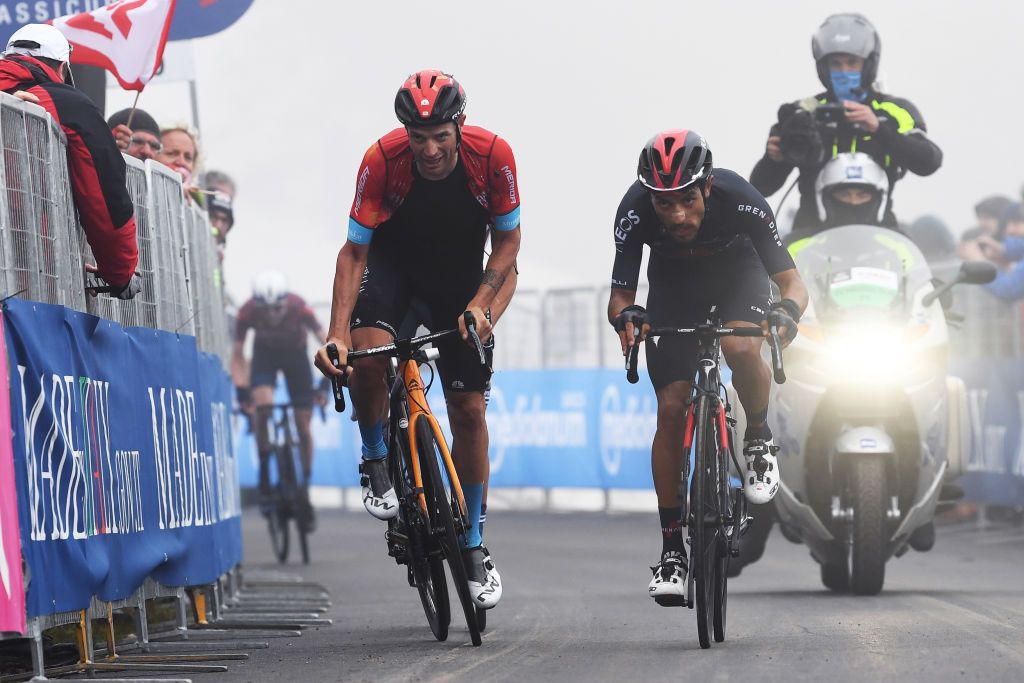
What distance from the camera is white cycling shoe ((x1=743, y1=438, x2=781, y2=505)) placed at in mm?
8461

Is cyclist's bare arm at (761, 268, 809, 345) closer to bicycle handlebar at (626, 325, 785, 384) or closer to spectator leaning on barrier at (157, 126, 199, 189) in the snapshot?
bicycle handlebar at (626, 325, 785, 384)

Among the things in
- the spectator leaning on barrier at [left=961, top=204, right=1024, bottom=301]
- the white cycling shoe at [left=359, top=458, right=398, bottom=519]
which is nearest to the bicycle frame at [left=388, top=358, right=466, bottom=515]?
the white cycling shoe at [left=359, top=458, right=398, bottom=519]

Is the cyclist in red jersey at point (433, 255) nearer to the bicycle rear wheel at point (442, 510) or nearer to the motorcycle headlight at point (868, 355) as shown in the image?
the bicycle rear wheel at point (442, 510)

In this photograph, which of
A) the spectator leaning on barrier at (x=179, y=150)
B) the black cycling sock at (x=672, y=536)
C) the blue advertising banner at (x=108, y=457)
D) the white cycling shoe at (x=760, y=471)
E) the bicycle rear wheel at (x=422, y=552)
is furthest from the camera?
the spectator leaning on barrier at (x=179, y=150)

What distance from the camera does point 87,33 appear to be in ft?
34.5

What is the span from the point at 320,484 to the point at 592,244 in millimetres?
12284

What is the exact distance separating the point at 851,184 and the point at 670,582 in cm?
386

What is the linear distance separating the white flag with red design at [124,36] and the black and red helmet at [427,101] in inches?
120

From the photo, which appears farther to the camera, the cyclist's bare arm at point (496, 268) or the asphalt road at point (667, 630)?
the cyclist's bare arm at point (496, 268)

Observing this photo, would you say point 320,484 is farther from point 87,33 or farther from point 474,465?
point 474,465

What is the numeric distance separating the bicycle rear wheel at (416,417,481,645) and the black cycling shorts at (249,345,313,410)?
380 inches

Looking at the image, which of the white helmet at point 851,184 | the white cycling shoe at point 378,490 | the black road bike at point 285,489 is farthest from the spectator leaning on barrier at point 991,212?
the white cycling shoe at point 378,490

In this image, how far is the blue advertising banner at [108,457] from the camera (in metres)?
6.95

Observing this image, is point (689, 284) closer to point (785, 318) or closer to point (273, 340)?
point (785, 318)
